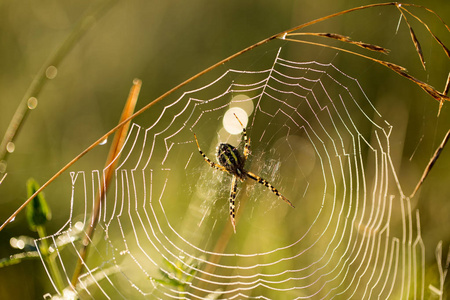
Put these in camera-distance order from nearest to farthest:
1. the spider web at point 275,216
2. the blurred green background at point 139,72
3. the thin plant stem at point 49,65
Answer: the thin plant stem at point 49,65
the spider web at point 275,216
the blurred green background at point 139,72

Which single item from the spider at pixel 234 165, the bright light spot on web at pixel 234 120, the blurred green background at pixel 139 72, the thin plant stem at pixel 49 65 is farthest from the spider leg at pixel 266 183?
the thin plant stem at pixel 49 65

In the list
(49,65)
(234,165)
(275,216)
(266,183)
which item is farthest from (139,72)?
(49,65)

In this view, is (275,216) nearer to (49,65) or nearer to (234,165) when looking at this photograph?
(234,165)

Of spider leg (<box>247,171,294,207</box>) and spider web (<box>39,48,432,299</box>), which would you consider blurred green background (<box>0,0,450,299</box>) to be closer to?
spider web (<box>39,48,432,299</box>)

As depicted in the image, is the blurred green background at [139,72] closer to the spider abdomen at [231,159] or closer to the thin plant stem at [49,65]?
the spider abdomen at [231,159]

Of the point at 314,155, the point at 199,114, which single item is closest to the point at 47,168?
the point at 199,114

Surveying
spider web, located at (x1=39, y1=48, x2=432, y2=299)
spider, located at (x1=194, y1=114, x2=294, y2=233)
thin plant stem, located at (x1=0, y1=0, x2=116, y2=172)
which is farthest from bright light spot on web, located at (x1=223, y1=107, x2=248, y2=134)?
thin plant stem, located at (x1=0, y1=0, x2=116, y2=172)
